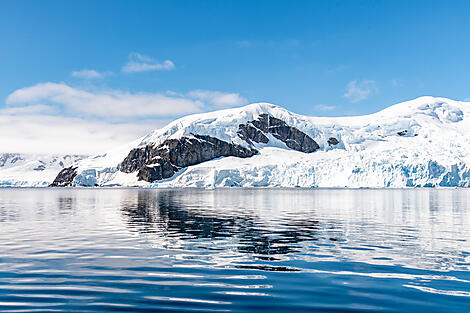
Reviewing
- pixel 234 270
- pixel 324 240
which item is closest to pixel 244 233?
pixel 324 240

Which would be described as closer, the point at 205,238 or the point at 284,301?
the point at 284,301

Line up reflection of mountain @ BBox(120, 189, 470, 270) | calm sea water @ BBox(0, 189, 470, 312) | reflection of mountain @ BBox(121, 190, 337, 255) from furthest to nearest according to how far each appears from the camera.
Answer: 1. reflection of mountain @ BBox(121, 190, 337, 255)
2. reflection of mountain @ BBox(120, 189, 470, 270)
3. calm sea water @ BBox(0, 189, 470, 312)

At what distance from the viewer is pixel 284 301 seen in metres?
9.66

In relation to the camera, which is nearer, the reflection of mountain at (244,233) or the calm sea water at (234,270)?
the calm sea water at (234,270)

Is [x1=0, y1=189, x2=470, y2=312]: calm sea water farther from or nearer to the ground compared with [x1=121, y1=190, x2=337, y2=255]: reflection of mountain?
farther from the ground

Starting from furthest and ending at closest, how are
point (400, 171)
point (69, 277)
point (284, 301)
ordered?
point (400, 171)
point (69, 277)
point (284, 301)

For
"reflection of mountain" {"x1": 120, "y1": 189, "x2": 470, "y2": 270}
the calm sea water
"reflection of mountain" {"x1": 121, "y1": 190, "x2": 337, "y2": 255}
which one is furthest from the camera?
"reflection of mountain" {"x1": 121, "y1": 190, "x2": 337, "y2": 255}

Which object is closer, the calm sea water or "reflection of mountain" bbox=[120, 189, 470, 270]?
the calm sea water

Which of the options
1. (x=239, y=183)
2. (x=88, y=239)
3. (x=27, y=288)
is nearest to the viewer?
(x=27, y=288)

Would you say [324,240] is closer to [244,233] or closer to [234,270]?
[244,233]

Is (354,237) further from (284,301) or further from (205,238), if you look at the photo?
(284,301)

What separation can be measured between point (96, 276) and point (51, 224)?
1714 centimetres

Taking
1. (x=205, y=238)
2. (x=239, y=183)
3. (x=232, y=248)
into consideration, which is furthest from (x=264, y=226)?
(x=239, y=183)

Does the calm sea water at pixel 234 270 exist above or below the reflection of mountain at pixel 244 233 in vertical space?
above
